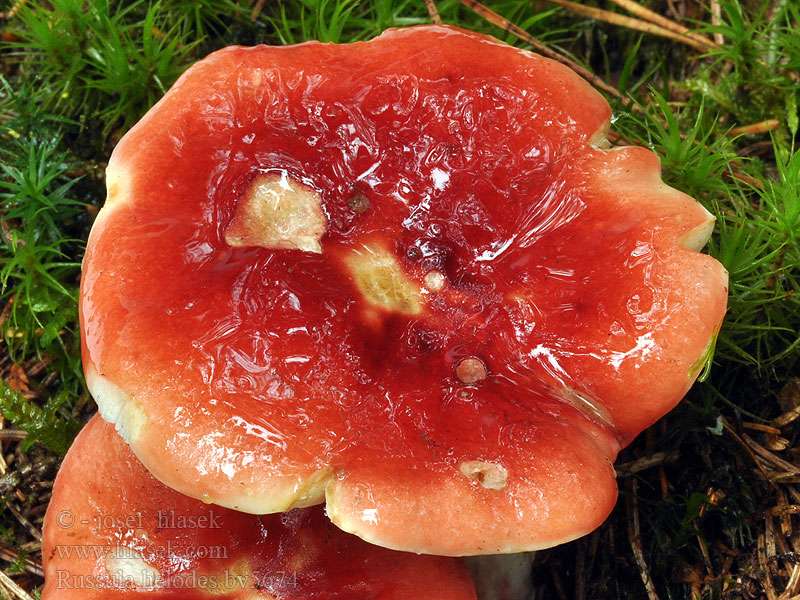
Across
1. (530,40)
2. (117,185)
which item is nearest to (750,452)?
(530,40)

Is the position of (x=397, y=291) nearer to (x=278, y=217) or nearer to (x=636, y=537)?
(x=278, y=217)

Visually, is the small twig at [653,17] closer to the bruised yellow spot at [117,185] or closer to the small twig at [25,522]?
the bruised yellow spot at [117,185]

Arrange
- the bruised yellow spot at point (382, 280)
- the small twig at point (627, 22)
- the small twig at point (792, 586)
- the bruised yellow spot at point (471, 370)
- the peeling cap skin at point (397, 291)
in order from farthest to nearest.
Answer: the small twig at point (627, 22) < the small twig at point (792, 586) < the bruised yellow spot at point (382, 280) < the bruised yellow spot at point (471, 370) < the peeling cap skin at point (397, 291)

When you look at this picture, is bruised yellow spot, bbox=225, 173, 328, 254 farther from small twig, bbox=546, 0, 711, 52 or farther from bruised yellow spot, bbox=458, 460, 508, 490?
small twig, bbox=546, 0, 711, 52

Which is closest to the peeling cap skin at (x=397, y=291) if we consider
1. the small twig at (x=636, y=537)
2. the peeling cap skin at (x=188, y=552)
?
the peeling cap skin at (x=188, y=552)

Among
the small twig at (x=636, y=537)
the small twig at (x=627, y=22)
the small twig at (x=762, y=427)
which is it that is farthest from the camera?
the small twig at (x=627, y=22)

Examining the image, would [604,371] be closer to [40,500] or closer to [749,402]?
[749,402]
